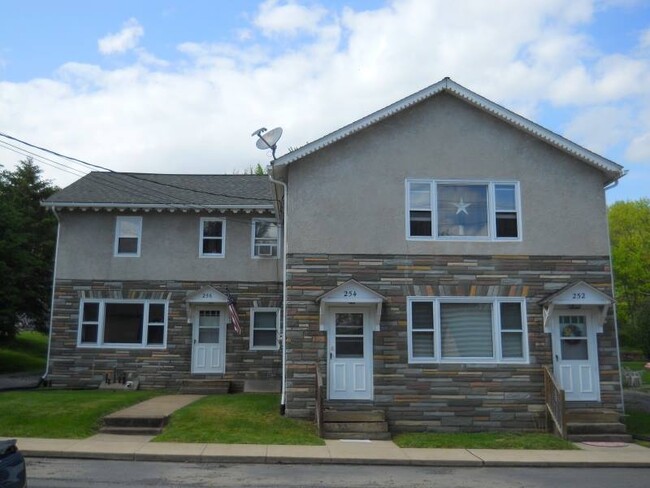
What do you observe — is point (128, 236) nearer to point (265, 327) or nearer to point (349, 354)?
point (265, 327)

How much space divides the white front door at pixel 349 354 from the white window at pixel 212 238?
7319mm

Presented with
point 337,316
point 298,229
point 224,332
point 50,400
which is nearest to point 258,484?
point 337,316

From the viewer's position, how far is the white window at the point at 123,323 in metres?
20.5

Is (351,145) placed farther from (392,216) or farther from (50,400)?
(50,400)

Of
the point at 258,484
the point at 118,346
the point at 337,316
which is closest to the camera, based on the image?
the point at 258,484

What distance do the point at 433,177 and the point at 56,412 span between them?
1021cm

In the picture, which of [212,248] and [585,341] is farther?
[212,248]

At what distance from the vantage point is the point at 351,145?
50.5ft

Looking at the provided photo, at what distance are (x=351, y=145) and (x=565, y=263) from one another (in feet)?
19.1

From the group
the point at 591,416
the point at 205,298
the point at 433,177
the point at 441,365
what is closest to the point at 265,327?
the point at 205,298

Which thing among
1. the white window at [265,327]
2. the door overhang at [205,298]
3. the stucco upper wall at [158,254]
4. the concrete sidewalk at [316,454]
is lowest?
the concrete sidewalk at [316,454]

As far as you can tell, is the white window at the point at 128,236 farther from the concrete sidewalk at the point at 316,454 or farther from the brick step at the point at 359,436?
the brick step at the point at 359,436

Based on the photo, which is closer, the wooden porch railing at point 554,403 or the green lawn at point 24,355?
the wooden porch railing at point 554,403

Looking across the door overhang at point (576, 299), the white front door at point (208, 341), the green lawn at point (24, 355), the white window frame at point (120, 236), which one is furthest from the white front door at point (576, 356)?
the green lawn at point (24, 355)
